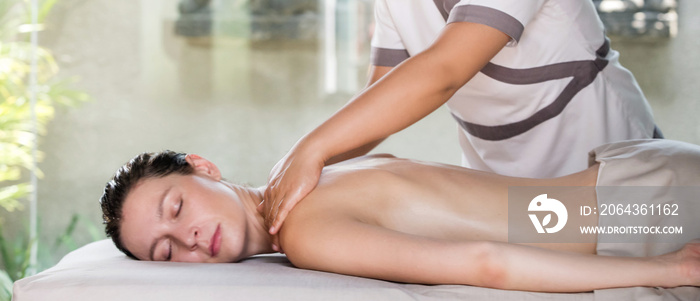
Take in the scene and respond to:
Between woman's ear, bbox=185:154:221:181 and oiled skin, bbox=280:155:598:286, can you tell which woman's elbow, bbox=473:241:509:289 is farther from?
woman's ear, bbox=185:154:221:181

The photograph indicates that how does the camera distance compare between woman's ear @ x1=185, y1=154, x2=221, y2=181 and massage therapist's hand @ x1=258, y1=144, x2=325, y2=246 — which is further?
woman's ear @ x1=185, y1=154, x2=221, y2=181

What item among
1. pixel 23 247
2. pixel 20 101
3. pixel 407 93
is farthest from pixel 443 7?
pixel 23 247

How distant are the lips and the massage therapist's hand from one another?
147 millimetres

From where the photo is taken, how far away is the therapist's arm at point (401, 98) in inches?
46.1

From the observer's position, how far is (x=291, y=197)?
1234 mm

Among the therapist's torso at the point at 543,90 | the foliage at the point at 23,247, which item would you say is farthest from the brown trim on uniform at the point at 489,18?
the foliage at the point at 23,247

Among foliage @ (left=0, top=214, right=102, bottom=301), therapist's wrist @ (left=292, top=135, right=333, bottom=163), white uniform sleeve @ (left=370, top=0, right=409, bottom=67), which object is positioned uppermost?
white uniform sleeve @ (left=370, top=0, right=409, bottom=67)

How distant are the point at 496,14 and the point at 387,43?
53 centimetres

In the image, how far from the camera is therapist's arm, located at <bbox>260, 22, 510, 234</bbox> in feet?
3.84

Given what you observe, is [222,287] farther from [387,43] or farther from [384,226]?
[387,43]

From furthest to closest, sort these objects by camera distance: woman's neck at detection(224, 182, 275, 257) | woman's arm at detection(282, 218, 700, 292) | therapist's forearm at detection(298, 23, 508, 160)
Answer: woman's neck at detection(224, 182, 275, 257) < therapist's forearm at detection(298, 23, 508, 160) < woman's arm at detection(282, 218, 700, 292)

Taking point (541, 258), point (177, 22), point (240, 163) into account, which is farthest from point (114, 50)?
point (541, 258)

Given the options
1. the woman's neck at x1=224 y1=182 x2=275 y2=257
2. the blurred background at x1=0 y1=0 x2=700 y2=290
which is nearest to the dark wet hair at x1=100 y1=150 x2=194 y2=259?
the woman's neck at x1=224 y1=182 x2=275 y2=257

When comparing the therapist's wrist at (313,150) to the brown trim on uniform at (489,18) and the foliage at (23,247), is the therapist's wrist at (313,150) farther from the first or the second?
the foliage at (23,247)
